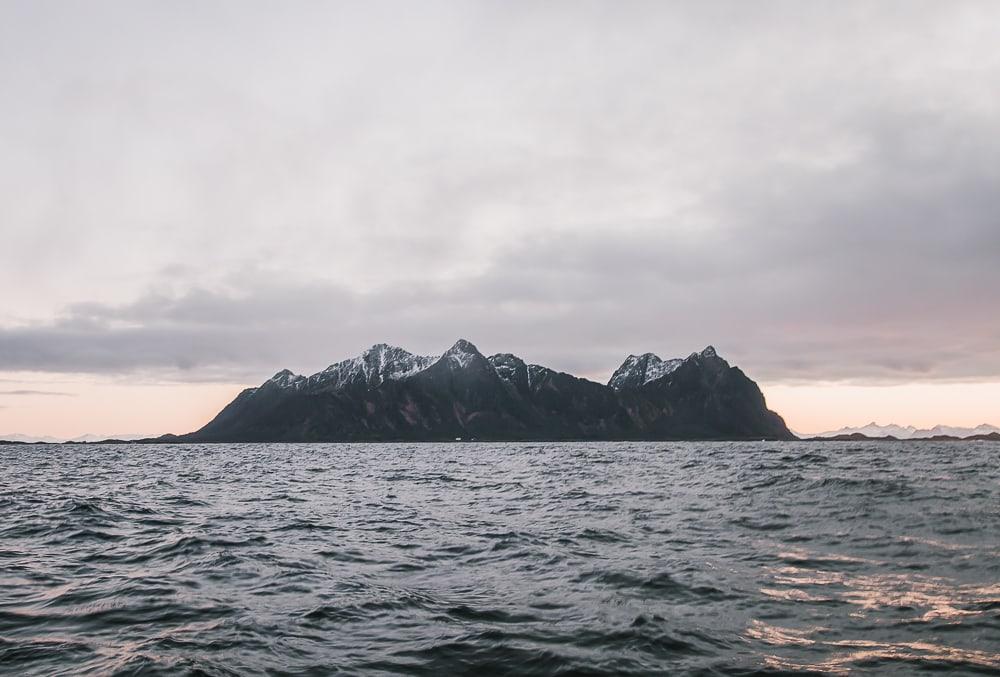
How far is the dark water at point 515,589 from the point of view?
35.9 ft

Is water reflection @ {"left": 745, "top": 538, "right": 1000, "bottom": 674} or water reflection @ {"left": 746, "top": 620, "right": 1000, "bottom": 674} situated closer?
water reflection @ {"left": 746, "top": 620, "right": 1000, "bottom": 674}

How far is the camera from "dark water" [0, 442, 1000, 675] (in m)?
10.9

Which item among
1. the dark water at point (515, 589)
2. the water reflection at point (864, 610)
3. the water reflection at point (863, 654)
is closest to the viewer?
the water reflection at point (863, 654)

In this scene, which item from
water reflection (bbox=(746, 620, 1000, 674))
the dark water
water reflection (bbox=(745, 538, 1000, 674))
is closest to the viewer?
water reflection (bbox=(746, 620, 1000, 674))

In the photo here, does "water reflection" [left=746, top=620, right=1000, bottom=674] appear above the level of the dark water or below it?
above

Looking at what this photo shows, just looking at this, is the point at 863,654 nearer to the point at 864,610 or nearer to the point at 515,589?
the point at 864,610

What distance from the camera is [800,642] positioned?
11500 millimetres

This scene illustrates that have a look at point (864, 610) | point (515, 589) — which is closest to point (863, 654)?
point (864, 610)

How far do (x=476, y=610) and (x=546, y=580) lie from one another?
10.5 feet

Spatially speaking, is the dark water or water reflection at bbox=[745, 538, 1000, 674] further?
the dark water

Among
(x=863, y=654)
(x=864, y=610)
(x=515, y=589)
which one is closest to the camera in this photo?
(x=863, y=654)

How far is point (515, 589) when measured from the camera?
1573 cm

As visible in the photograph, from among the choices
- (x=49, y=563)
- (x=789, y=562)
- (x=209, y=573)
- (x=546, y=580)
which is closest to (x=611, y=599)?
(x=546, y=580)

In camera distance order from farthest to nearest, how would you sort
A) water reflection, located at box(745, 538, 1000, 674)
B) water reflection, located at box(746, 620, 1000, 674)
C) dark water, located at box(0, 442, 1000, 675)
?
dark water, located at box(0, 442, 1000, 675) < water reflection, located at box(745, 538, 1000, 674) < water reflection, located at box(746, 620, 1000, 674)
